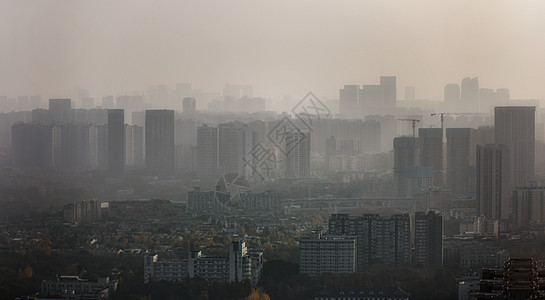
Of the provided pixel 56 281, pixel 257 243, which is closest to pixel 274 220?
pixel 257 243

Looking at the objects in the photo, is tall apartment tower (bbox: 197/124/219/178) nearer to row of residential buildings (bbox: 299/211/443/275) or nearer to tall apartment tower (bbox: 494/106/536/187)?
tall apartment tower (bbox: 494/106/536/187)

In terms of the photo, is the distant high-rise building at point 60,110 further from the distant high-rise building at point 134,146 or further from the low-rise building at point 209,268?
the low-rise building at point 209,268

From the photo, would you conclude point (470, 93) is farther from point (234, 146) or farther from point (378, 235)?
point (378, 235)

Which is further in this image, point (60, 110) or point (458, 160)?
point (60, 110)

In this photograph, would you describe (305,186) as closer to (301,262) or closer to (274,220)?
(274,220)

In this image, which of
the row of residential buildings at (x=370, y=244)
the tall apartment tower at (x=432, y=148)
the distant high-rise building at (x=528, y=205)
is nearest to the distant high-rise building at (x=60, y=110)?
the tall apartment tower at (x=432, y=148)

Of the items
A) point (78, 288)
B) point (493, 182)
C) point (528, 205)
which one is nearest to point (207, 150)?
point (493, 182)

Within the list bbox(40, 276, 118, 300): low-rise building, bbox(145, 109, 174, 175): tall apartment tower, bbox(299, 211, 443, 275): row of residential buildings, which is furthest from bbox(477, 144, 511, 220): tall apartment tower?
bbox(145, 109, 174, 175): tall apartment tower
